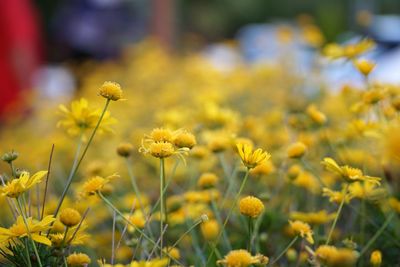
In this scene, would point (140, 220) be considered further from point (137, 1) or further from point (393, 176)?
point (137, 1)

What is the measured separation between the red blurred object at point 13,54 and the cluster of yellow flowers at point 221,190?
1.93m

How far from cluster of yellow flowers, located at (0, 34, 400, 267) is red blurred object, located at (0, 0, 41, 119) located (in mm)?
1934

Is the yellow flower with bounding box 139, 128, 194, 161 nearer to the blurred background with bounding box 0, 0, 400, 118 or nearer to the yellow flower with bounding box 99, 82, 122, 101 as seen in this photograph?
the yellow flower with bounding box 99, 82, 122, 101

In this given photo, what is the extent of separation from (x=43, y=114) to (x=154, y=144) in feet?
9.11

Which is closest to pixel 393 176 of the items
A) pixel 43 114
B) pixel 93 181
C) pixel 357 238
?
pixel 357 238

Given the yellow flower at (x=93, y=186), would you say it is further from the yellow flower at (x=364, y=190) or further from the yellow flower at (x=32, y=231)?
the yellow flower at (x=364, y=190)

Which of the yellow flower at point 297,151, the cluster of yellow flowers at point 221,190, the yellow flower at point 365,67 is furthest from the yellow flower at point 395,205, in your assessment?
the yellow flower at point 365,67

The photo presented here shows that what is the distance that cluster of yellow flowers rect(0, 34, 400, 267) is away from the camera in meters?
1.18

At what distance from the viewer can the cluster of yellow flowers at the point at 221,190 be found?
3.89 ft

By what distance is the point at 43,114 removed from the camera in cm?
382

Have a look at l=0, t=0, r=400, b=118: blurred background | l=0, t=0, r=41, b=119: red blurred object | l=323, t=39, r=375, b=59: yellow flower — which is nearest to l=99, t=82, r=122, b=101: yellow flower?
l=323, t=39, r=375, b=59: yellow flower

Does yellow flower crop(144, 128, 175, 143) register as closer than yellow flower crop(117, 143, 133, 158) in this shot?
Yes

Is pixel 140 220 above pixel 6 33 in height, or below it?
above

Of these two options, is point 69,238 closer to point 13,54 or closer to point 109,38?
point 13,54
